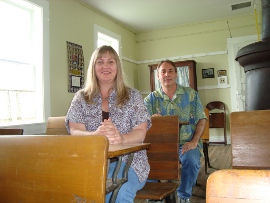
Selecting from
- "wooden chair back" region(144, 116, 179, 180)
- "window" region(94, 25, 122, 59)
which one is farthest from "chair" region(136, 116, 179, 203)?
"window" region(94, 25, 122, 59)

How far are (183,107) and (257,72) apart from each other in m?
1.78

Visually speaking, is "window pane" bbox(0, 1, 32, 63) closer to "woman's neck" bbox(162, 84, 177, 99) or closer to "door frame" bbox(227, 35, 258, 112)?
Result: "woman's neck" bbox(162, 84, 177, 99)

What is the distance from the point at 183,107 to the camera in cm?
248

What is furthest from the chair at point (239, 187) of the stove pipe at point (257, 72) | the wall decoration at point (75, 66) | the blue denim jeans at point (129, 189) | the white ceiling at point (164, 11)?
the white ceiling at point (164, 11)

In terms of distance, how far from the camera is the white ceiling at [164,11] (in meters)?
5.30

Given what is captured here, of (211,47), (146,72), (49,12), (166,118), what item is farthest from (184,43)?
(166,118)

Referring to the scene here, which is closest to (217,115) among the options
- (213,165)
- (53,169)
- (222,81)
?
(222,81)

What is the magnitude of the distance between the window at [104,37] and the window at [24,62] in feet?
4.78

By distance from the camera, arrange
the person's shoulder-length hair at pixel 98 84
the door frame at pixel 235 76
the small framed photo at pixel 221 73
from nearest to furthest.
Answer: the person's shoulder-length hair at pixel 98 84 → the door frame at pixel 235 76 → the small framed photo at pixel 221 73

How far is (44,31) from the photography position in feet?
13.3

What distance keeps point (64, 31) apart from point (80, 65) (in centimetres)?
66

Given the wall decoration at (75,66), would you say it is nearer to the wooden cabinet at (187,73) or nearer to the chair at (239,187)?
the wooden cabinet at (187,73)

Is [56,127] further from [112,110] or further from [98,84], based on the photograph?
[112,110]

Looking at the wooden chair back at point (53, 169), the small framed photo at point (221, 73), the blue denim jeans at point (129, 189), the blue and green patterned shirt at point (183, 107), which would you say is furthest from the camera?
the small framed photo at point (221, 73)
